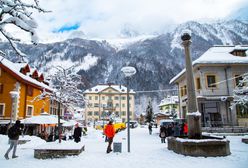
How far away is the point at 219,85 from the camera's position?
27031 millimetres

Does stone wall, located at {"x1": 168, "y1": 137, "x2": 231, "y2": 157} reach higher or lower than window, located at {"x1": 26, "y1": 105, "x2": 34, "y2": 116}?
lower

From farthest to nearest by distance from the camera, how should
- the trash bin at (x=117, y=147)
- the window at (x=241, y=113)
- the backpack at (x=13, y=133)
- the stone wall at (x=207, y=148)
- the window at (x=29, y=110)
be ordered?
the window at (x=29, y=110) < the window at (x=241, y=113) < the trash bin at (x=117, y=147) < the backpack at (x=13, y=133) < the stone wall at (x=207, y=148)

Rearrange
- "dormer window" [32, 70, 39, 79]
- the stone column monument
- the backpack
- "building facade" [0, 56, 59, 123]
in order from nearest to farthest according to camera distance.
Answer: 1. the backpack
2. the stone column monument
3. "building facade" [0, 56, 59, 123]
4. "dormer window" [32, 70, 39, 79]

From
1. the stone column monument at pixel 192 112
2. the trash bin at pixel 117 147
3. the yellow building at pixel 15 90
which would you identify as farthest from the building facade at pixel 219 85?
the yellow building at pixel 15 90

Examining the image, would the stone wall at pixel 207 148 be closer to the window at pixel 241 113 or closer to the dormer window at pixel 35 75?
the window at pixel 241 113

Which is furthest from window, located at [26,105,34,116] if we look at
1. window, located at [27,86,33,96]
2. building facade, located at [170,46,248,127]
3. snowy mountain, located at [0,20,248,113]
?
snowy mountain, located at [0,20,248,113]

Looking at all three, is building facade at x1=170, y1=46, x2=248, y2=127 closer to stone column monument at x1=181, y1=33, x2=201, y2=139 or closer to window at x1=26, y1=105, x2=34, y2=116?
stone column monument at x1=181, y1=33, x2=201, y2=139

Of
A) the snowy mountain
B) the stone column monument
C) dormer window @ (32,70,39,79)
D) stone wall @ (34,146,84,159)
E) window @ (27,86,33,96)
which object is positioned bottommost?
stone wall @ (34,146,84,159)

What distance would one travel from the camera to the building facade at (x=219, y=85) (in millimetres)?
26281

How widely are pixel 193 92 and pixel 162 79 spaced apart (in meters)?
139

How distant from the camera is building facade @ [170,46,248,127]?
26.3 m

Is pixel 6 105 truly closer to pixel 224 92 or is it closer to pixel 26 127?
pixel 26 127

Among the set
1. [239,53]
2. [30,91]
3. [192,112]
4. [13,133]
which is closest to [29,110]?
[30,91]

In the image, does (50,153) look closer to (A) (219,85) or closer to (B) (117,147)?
(B) (117,147)
